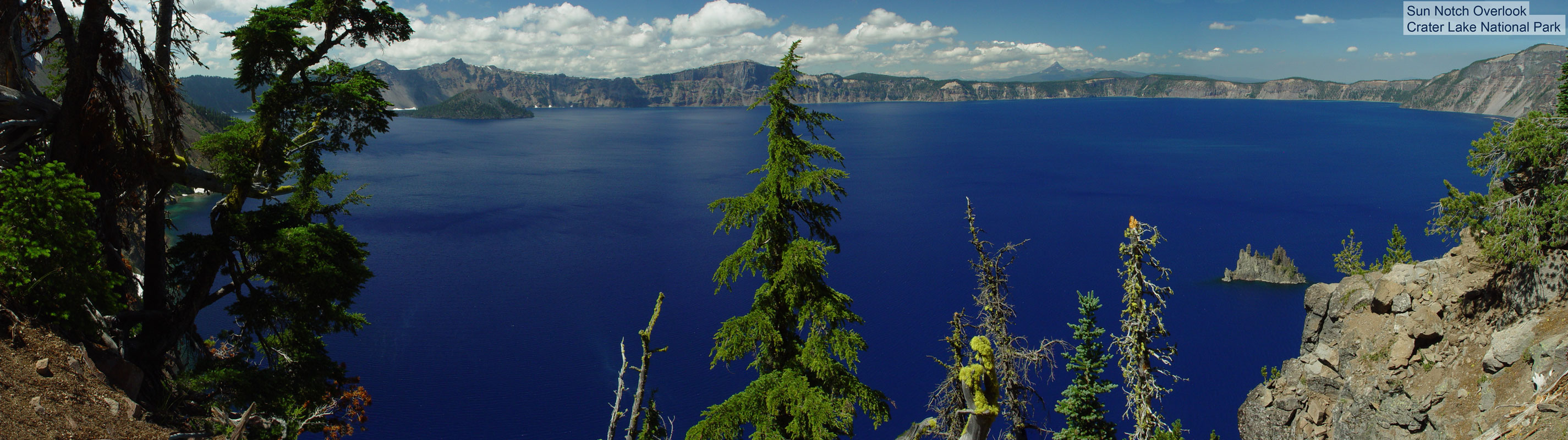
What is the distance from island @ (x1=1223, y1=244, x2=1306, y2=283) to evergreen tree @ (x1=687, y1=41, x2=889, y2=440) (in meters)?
48.4

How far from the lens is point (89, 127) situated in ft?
36.1

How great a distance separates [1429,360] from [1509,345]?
9.24 feet

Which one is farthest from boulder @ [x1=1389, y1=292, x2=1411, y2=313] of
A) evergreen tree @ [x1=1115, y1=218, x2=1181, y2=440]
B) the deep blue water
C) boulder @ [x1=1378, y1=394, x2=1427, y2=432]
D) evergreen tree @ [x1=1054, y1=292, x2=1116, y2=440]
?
the deep blue water

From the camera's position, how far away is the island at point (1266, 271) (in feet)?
162

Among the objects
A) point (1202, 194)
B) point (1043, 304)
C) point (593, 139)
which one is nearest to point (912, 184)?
point (1202, 194)

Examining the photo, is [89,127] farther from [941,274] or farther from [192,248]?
[941,274]

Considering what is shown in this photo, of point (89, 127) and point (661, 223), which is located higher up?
point (89, 127)

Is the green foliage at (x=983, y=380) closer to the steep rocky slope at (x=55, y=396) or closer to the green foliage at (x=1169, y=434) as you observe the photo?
the steep rocky slope at (x=55, y=396)

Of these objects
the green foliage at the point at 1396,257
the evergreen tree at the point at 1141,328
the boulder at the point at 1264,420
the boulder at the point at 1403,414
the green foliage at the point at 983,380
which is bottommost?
the boulder at the point at 1264,420

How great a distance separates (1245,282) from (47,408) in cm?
5822

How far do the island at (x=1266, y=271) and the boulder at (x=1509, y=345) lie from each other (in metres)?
36.0

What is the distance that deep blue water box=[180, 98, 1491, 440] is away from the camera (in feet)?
115

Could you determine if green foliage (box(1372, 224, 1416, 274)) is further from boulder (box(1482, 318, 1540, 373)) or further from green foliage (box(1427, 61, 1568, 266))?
boulder (box(1482, 318, 1540, 373))

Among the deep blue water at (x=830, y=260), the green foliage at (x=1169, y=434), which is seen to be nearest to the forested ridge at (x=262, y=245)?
the green foliage at (x=1169, y=434)
